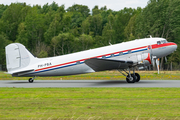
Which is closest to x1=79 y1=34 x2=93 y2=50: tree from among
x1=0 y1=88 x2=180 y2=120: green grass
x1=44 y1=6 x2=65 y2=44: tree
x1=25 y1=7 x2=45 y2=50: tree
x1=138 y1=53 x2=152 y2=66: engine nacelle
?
x1=44 y1=6 x2=65 y2=44: tree

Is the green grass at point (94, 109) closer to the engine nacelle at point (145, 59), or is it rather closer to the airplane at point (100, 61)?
the airplane at point (100, 61)

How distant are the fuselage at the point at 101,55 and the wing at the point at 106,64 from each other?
77 cm

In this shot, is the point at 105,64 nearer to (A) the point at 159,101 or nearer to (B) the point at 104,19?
(A) the point at 159,101

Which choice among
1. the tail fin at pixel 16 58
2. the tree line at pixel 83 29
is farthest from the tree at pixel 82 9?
the tail fin at pixel 16 58

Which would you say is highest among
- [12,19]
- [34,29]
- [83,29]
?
[12,19]

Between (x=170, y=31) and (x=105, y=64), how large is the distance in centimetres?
4079

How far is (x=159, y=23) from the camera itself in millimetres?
55875

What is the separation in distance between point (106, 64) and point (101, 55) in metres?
1.49

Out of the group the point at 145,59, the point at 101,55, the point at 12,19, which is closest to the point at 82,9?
the point at 12,19

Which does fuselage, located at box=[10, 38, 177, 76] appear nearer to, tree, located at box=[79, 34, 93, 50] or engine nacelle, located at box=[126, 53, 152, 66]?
engine nacelle, located at box=[126, 53, 152, 66]

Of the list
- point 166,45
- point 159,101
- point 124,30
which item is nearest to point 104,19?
point 124,30

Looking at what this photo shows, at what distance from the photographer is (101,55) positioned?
67.6 ft

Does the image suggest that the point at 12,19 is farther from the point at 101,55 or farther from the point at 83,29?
the point at 101,55

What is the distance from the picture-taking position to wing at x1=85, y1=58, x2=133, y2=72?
18672 mm
